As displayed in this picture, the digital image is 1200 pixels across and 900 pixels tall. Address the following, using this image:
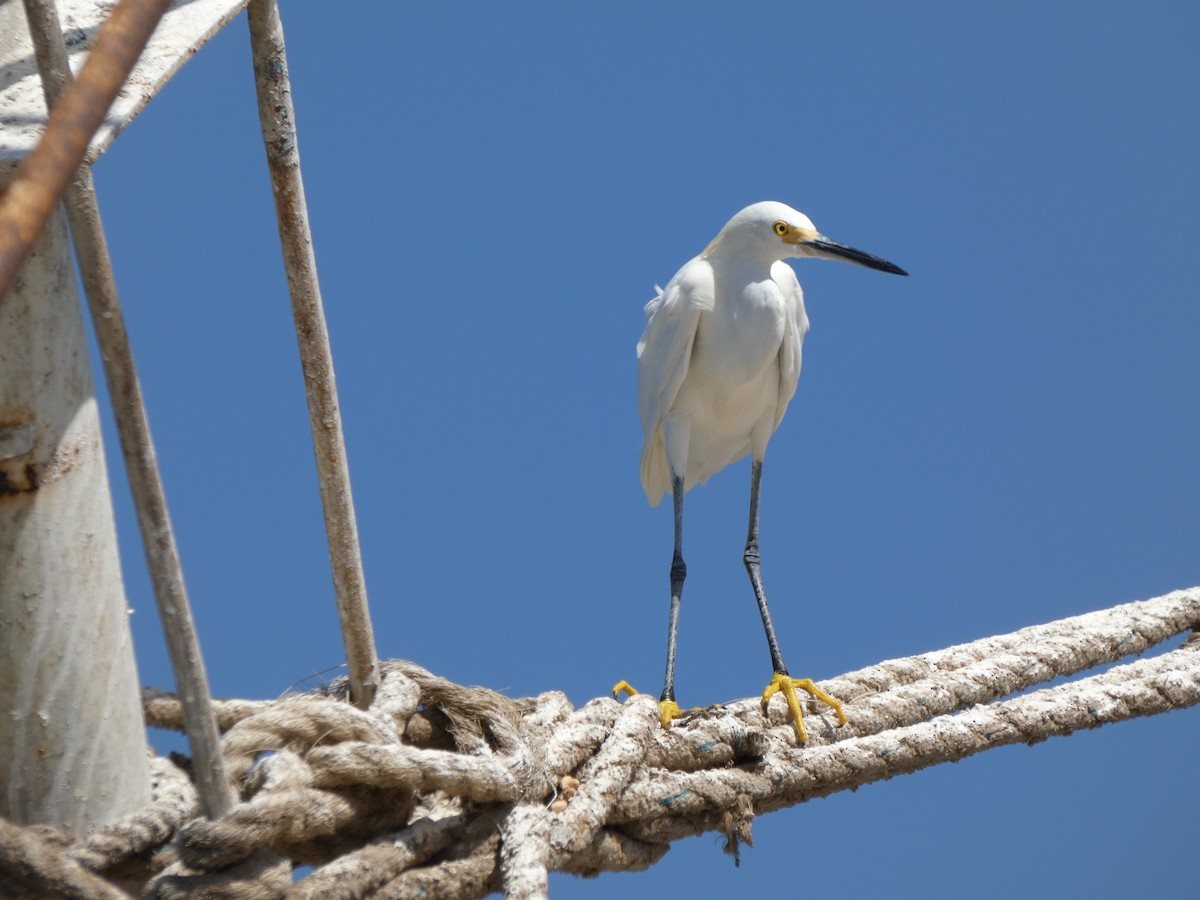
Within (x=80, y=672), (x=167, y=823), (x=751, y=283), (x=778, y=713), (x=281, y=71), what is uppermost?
(x=751, y=283)

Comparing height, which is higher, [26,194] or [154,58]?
[154,58]

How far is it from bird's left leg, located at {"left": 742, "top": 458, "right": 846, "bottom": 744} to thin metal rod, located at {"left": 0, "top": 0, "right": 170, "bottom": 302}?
226cm

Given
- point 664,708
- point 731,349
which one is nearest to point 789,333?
point 731,349

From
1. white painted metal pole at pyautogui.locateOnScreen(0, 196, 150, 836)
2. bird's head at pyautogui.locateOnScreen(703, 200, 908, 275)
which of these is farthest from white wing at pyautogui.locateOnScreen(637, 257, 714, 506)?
white painted metal pole at pyautogui.locateOnScreen(0, 196, 150, 836)

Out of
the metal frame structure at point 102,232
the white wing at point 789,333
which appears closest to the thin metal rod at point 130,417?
the metal frame structure at point 102,232

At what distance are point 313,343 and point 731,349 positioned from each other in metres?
2.90

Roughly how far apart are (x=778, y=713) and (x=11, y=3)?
2107mm

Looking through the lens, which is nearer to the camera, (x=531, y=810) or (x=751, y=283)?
(x=531, y=810)

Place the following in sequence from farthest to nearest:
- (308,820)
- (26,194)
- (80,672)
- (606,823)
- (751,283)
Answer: (751,283) < (606,823) < (308,820) < (80,672) < (26,194)

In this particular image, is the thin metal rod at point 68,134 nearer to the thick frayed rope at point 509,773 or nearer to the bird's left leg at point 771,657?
the thick frayed rope at point 509,773

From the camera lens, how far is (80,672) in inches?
71.2

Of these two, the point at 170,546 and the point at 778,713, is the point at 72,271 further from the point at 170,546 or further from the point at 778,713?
the point at 778,713

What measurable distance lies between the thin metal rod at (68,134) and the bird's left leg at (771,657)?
7.42 feet

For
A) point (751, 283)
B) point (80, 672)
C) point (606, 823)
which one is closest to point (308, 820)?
point (80, 672)
